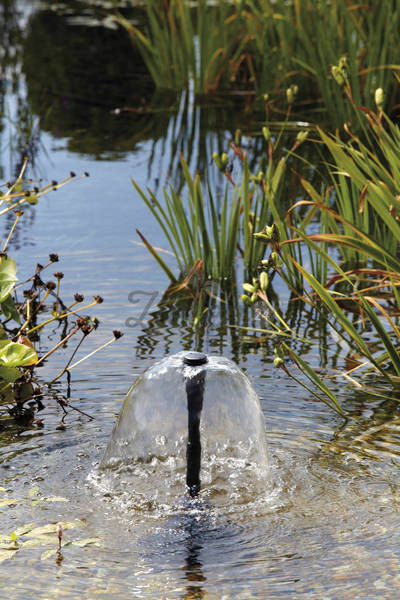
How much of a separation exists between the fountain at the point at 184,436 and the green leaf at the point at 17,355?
0.45m

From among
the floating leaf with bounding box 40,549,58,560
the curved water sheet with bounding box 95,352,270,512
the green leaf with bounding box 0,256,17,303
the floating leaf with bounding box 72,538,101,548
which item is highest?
the green leaf with bounding box 0,256,17,303

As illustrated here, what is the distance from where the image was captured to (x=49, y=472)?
2.67m

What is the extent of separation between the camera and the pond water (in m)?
2.19

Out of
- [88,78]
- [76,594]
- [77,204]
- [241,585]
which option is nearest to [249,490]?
[241,585]

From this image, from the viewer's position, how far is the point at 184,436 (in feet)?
8.34

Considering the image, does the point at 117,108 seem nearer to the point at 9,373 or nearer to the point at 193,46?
the point at 193,46

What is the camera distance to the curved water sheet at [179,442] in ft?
8.23

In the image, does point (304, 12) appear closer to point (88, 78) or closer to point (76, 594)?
point (88, 78)

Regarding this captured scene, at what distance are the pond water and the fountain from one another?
0.06 meters

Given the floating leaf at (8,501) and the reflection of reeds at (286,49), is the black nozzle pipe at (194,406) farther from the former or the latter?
the reflection of reeds at (286,49)

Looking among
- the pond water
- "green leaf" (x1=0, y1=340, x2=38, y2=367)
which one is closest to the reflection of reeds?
the pond water

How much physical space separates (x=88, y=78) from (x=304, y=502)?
672 centimetres

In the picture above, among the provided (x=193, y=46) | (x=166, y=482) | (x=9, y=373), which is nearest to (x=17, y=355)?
(x=9, y=373)

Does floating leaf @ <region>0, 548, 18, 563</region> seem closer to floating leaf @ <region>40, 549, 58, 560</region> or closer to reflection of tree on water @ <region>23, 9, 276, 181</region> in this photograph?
floating leaf @ <region>40, 549, 58, 560</region>
